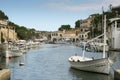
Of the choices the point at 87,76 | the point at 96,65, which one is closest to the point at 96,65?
the point at 96,65

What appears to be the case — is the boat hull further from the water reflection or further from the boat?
the water reflection

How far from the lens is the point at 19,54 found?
277 ft

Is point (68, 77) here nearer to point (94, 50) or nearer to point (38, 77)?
point (38, 77)

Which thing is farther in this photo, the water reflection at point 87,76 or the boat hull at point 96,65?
the boat hull at point 96,65

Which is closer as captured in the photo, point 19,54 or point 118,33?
point 19,54

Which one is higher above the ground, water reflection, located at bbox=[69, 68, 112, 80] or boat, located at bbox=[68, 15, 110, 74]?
boat, located at bbox=[68, 15, 110, 74]

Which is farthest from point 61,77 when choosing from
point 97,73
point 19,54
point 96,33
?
point 96,33

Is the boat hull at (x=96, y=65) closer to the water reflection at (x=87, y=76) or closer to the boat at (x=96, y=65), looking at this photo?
the boat at (x=96, y=65)

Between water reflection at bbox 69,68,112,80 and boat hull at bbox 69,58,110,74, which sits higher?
boat hull at bbox 69,58,110,74

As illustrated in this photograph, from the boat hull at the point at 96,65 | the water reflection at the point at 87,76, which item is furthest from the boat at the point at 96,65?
the water reflection at the point at 87,76

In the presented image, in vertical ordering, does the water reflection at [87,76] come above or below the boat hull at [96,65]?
below

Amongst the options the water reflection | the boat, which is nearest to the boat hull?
the boat

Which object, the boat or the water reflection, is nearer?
the water reflection

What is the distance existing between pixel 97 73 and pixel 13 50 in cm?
3634
